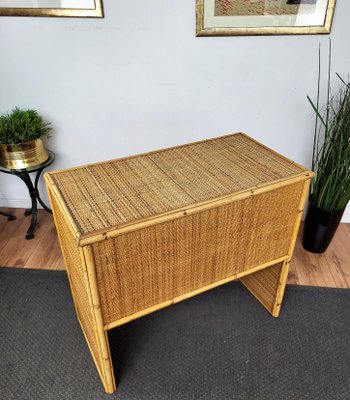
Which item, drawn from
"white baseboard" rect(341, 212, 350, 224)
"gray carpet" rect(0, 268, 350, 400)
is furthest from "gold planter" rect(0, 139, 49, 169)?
"white baseboard" rect(341, 212, 350, 224)

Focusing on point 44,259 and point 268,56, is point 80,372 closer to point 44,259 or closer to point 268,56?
point 44,259

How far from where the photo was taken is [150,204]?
3.44 ft

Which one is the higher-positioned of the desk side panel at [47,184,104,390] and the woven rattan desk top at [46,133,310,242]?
the woven rattan desk top at [46,133,310,242]

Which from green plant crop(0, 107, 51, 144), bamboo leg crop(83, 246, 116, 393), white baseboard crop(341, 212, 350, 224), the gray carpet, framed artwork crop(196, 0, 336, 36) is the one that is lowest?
the gray carpet

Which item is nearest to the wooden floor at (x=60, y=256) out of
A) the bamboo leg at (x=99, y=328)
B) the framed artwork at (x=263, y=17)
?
the bamboo leg at (x=99, y=328)

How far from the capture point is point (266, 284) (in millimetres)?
1590

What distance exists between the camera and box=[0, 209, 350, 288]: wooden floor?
1801mm

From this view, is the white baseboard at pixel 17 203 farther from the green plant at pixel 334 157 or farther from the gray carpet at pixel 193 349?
the green plant at pixel 334 157

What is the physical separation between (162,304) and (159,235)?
0.30 meters

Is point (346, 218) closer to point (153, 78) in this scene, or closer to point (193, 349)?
point (193, 349)

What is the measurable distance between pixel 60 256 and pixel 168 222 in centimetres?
113

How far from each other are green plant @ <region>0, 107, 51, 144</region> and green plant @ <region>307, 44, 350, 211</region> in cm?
135

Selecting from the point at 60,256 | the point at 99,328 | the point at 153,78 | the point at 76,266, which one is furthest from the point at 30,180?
the point at 99,328

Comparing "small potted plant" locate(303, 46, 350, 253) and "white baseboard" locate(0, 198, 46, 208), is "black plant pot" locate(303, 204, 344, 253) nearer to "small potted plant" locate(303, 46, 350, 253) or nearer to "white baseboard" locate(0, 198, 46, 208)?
"small potted plant" locate(303, 46, 350, 253)
